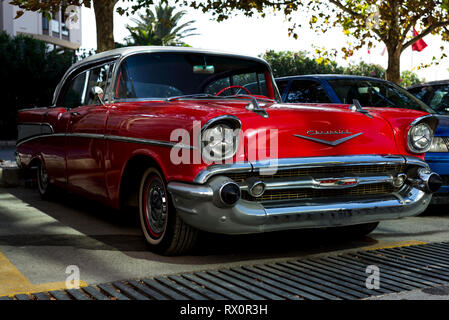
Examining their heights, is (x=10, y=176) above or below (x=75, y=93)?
below

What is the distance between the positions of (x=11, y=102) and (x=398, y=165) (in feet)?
55.6

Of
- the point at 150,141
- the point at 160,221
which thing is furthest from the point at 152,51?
the point at 160,221

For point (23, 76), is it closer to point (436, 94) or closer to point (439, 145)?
point (436, 94)

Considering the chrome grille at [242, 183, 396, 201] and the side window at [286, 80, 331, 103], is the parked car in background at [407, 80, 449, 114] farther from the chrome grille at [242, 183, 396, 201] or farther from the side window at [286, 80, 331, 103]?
the chrome grille at [242, 183, 396, 201]

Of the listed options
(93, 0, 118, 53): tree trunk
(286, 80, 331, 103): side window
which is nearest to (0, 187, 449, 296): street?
(286, 80, 331, 103): side window

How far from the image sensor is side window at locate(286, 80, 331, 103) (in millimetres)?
7074

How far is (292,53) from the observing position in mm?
45938

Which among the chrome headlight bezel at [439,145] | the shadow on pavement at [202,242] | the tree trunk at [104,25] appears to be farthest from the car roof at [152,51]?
the tree trunk at [104,25]

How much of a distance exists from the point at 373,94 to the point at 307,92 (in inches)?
31.6

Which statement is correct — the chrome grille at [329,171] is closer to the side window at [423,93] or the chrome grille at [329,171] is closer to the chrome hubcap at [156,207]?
the chrome hubcap at [156,207]

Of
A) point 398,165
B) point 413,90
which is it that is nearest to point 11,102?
point 413,90

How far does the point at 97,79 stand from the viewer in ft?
18.5

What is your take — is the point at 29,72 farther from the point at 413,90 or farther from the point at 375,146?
the point at 375,146
